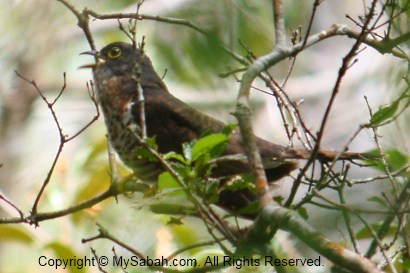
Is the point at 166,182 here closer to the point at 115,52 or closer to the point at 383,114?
the point at 383,114

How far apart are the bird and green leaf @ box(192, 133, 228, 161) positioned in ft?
2.40

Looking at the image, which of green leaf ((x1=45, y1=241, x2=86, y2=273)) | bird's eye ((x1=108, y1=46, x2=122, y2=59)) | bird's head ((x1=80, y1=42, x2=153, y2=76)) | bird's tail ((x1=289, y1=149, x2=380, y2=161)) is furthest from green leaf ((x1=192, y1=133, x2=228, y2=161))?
bird's eye ((x1=108, y1=46, x2=122, y2=59))

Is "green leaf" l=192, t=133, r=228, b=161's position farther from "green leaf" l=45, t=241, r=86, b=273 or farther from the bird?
"green leaf" l=45, t=241, r=86, b=273

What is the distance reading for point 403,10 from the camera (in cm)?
236

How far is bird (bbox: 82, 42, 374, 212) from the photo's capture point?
411 centimetres

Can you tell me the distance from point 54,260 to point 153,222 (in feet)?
6.19

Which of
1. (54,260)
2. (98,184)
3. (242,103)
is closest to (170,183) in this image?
(242,103)

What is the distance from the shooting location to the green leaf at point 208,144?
9.63ft

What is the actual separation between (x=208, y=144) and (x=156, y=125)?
1.86 m

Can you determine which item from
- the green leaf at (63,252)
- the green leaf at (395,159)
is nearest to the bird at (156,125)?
the green leaf at (395,159)

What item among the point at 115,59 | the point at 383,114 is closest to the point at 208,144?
the point at 383,114

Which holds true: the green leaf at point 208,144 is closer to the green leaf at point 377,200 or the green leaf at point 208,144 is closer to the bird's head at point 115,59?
the green leaf at point 377,200

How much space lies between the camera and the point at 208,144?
294cm

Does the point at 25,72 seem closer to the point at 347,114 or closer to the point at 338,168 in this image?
the point at 347,114
